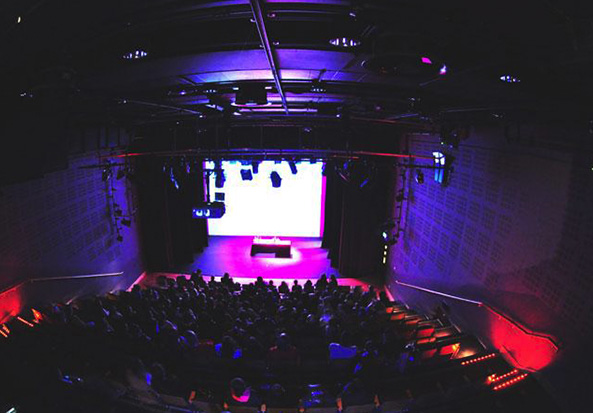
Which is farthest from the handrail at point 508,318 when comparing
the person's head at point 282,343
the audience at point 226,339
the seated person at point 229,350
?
the seated person at point 229,350

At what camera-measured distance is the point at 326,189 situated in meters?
15.4

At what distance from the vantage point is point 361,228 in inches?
543

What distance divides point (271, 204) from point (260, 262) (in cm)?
294

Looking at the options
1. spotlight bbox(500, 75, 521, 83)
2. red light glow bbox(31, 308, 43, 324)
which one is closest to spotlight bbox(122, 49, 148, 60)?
spotlight bbox(500, 75, 521, 83)

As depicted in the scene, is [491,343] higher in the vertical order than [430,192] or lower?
lower

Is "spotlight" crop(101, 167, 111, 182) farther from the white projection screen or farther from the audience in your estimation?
the white projection screen

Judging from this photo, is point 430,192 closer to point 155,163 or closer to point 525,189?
point 525,189

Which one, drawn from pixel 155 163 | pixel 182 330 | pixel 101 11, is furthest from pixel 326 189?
pixel 101 11

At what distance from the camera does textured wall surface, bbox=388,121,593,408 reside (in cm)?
502

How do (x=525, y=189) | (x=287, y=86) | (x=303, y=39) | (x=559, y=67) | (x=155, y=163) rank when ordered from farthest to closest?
(x=155, y=163)
(x=525, y=189)
(x=287, y=86)
(x=303, y=39)
(x=559, y=67)

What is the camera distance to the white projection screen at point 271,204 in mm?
15492

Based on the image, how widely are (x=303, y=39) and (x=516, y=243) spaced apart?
227 inches

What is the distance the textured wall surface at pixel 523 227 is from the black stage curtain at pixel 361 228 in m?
3.55

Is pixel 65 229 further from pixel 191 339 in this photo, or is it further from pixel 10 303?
pixel 191 339
